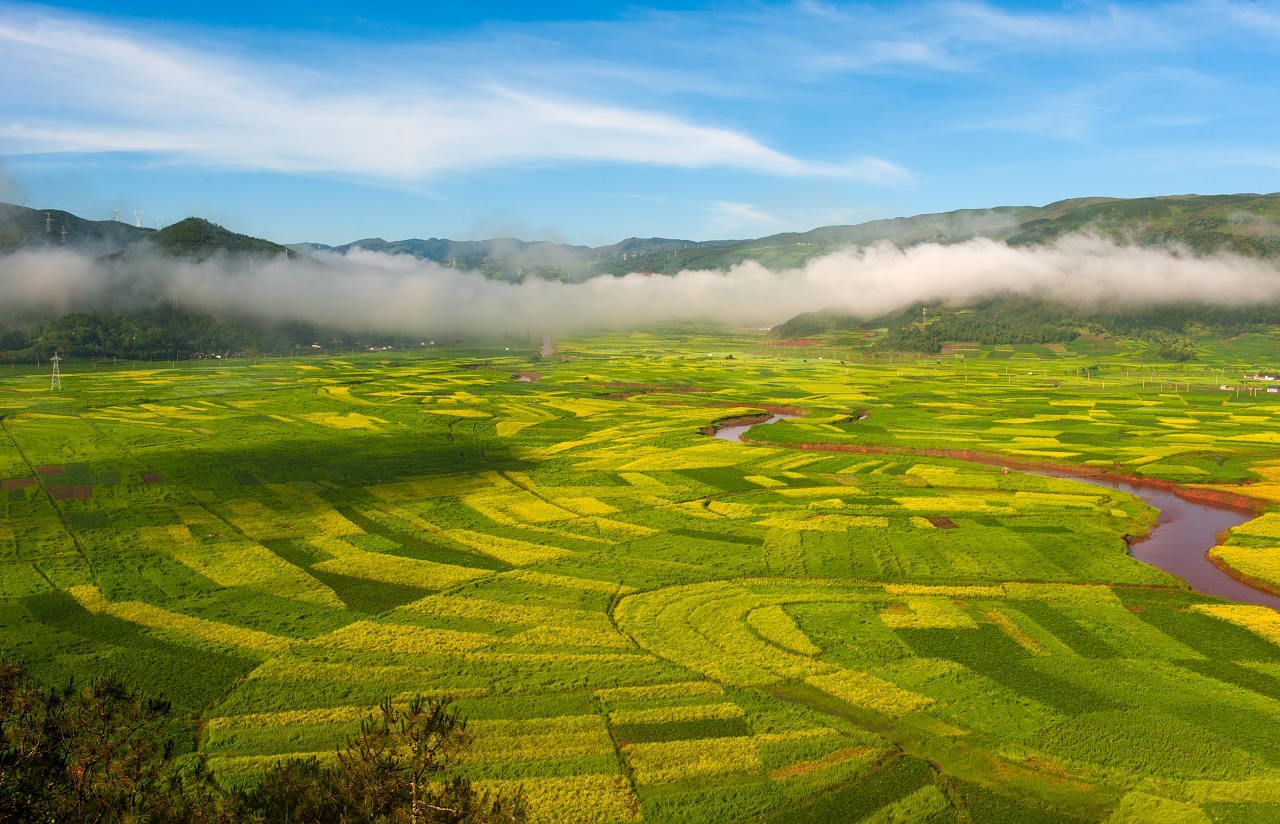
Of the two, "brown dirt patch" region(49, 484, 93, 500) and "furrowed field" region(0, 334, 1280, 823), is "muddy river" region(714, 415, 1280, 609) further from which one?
"brown dirt patch" region(49, 484, 93, 500)

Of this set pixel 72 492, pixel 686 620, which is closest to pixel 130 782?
pixel 686 620

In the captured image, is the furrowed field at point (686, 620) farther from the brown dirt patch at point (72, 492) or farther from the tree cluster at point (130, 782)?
the tree cluster at point (130, 782)

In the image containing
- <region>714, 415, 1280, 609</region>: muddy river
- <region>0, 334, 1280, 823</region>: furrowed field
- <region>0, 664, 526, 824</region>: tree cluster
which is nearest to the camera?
<region>0, 664, 526, 824</region>: tree cluster

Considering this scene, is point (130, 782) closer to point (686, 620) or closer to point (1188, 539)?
point (686, 620)

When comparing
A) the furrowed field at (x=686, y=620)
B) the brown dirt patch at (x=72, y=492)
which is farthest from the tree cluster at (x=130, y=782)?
the brown dirt patch at (x=72, y=492)

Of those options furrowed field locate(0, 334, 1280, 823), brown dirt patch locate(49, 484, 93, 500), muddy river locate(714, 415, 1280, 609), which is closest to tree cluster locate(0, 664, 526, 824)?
furrowed field locate(0, 334, 1280, 823)

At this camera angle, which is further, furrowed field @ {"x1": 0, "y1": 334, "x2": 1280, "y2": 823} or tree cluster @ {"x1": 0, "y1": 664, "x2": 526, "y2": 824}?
furrowed field @ {"x1": 0, "y1": 334, "x2": 1280, "y2": 823}
